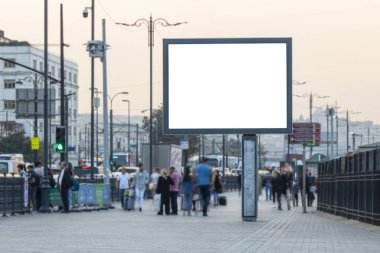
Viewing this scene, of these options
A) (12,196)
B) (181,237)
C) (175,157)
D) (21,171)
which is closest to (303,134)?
(21,171)

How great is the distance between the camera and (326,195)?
150ft

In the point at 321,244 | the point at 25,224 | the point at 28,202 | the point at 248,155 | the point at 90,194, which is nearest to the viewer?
the point at 321,244

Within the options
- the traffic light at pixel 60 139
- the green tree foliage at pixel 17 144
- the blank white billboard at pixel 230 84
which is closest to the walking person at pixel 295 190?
the traffic light at pixel 60 139

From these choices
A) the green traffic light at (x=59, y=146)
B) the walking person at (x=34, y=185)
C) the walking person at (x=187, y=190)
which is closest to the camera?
the walking person at (x=187, y=190)

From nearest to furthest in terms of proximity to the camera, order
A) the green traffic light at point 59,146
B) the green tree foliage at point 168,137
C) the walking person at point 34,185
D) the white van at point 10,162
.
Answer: the walking person at point 34,185 → the green traffic light at point 59,146 → the white van at point 10,162 → the green tree foliage at point 168,137

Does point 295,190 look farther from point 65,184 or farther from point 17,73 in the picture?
point 17,73

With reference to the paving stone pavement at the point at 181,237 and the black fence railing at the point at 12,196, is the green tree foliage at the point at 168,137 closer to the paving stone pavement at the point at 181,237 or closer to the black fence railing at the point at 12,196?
the black fence railing at the point at 12,196

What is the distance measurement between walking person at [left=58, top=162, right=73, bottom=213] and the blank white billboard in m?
7.18

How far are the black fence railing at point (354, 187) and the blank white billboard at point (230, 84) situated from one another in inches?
112

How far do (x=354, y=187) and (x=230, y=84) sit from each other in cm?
519

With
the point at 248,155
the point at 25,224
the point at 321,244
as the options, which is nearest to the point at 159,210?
the point at 248,155

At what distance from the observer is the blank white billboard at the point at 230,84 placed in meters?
32.9

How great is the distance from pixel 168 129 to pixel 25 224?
6.61 meters

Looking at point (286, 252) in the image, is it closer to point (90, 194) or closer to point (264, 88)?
point (264, 88)
